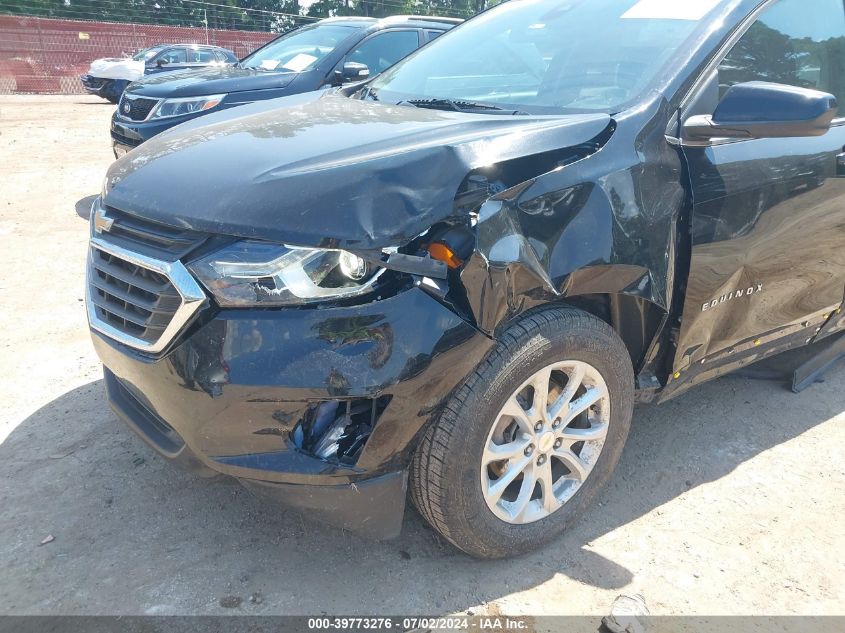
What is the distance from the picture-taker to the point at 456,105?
261 centimetres

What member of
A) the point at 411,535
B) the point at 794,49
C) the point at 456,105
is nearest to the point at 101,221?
the point at 456,105

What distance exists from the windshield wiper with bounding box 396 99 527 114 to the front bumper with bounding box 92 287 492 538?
1032 millimetres

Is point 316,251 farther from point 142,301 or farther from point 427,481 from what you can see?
point 427,481

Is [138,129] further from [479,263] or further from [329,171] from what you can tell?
[479,263]

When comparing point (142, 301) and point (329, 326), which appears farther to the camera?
point (142, 301)

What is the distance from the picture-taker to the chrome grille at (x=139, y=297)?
1.81 meters

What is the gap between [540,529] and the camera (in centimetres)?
228

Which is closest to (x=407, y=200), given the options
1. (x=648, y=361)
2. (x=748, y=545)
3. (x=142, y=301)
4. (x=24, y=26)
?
(x=142, y=301)

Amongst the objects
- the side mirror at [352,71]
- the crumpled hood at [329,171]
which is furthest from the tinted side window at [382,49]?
the crumpled hood at [329,171]

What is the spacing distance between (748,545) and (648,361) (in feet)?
2.43

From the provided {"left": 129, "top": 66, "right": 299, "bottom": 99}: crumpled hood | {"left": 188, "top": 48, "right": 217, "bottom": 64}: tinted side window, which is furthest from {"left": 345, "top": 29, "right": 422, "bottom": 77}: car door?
{"left": 188, "top": 48, "right": 217, "bottom": 64}: tinted side window

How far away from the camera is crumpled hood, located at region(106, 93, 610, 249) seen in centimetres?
180

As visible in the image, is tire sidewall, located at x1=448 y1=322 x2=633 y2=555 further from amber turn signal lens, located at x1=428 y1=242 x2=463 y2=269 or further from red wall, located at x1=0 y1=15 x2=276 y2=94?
red wall, located at x1=0 y1=15 x2=276 y2=94

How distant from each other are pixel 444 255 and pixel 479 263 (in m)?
0.10
